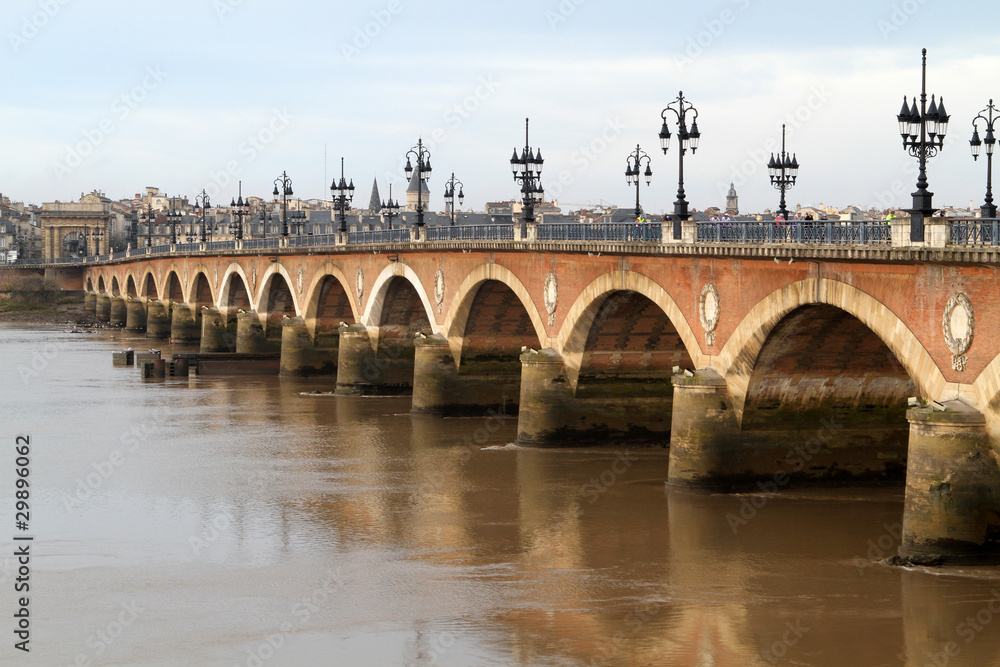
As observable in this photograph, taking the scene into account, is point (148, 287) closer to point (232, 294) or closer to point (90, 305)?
point (90, 305)

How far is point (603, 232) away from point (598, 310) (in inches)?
75.6

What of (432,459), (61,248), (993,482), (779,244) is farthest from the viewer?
(61,248)

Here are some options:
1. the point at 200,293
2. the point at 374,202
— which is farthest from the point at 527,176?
the point at 374,202

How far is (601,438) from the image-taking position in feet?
107

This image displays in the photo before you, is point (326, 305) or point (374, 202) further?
point (374, 202)

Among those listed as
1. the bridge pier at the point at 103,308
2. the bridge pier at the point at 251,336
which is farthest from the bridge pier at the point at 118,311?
the bridge pier at the point at 251,336

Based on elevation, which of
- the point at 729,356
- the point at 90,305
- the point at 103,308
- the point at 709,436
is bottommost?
the point at 90,305

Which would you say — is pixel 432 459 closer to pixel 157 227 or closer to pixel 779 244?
pixel 779 244

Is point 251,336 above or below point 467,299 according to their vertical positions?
below

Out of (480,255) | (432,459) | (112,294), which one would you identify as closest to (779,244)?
(432,459)

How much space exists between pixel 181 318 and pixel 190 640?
64.8m

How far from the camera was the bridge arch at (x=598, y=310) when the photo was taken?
28.3 meters

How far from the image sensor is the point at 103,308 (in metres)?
108

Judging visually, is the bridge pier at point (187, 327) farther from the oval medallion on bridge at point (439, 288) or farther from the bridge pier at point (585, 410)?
the bridge pier at point (585, 410)
